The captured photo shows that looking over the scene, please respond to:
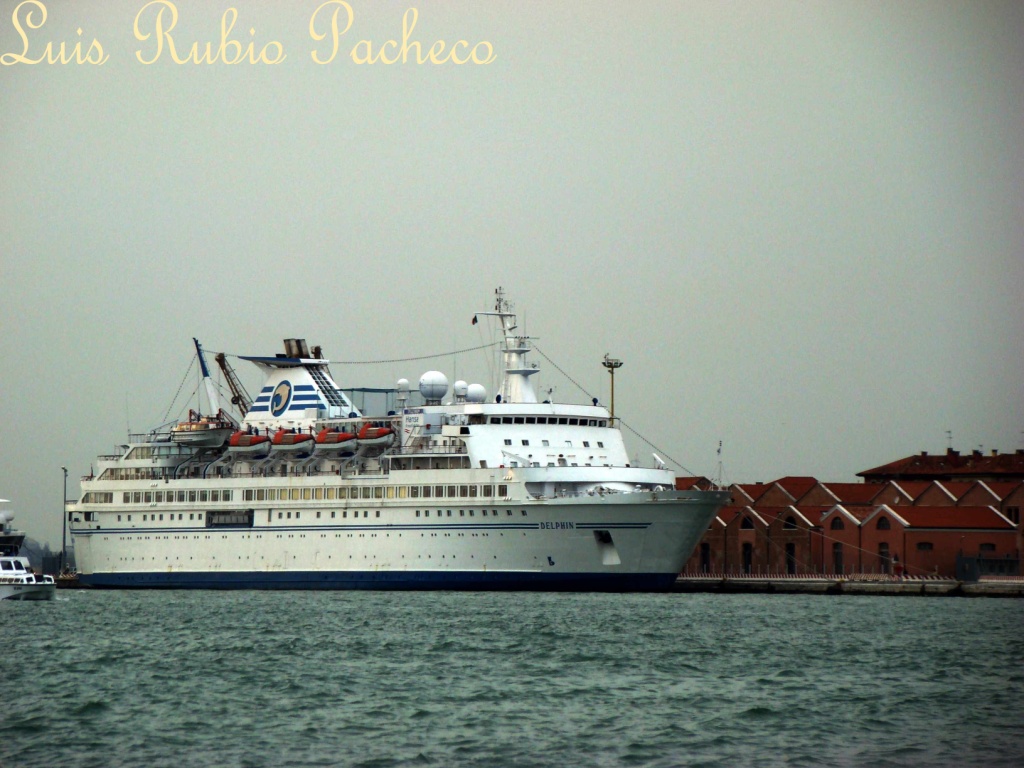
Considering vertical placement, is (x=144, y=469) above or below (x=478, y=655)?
above

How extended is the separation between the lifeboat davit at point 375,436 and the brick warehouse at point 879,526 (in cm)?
2235

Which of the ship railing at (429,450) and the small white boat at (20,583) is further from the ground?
the ship railing at (429,450)

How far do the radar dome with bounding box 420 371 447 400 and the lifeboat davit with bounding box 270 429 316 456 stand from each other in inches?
184

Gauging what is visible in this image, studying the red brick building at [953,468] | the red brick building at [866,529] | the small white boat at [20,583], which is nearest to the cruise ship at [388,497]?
the small white boat at [20,583]

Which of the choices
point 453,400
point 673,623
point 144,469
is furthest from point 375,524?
point 673,623

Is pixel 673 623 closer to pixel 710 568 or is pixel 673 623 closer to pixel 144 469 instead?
pixel 144 469

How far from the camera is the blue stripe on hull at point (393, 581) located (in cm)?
5450

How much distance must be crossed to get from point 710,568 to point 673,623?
3428 centimetres

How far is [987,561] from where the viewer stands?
6825 cm

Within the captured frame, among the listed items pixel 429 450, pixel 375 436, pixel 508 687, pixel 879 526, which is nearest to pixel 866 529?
pixel 879 526

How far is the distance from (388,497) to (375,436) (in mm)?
2679

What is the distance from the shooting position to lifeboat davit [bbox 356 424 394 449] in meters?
59.5

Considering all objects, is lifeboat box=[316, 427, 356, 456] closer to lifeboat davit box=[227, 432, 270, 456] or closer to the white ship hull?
the white ship hull

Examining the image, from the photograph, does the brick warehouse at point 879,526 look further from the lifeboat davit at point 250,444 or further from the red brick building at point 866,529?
the lifeboat davit at point 250,444
